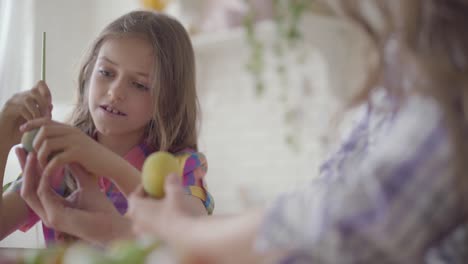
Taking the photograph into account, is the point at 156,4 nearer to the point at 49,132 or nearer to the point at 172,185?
the point at 49,132

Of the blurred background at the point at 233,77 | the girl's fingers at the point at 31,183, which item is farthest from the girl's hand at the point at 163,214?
the blurred background at the point at 233,77

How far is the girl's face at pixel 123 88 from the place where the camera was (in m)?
1.13

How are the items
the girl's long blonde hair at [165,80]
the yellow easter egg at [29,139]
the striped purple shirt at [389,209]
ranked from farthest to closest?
the girl's long blonde hair at [165,80] < the yellow easter egg at [29,139] < the striped purple shirt at [389,209]

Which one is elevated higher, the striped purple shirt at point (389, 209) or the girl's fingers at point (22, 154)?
the girl's fingers at point (22, 154)

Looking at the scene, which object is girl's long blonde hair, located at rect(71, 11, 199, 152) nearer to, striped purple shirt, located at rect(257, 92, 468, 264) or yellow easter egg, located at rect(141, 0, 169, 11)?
striped purple shirt, located at rect(257, 92, 468, 264)

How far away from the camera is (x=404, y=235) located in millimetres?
436

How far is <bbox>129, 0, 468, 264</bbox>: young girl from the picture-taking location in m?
0.44

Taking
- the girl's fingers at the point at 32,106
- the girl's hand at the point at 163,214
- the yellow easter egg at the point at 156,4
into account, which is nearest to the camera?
the girl's hand at the point at 163,214

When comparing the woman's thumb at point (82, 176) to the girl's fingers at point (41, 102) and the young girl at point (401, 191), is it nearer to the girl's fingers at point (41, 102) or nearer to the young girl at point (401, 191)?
the girl's fingers at point (41, 102)

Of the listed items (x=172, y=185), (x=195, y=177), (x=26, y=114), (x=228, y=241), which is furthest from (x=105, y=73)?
(x=228, y=241)

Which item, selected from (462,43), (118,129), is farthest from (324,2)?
(118,129)

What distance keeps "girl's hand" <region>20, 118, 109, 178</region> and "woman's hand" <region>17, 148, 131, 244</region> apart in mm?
29

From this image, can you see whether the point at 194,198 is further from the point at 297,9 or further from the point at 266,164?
the point at 266,164

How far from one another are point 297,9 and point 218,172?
2679 mm
